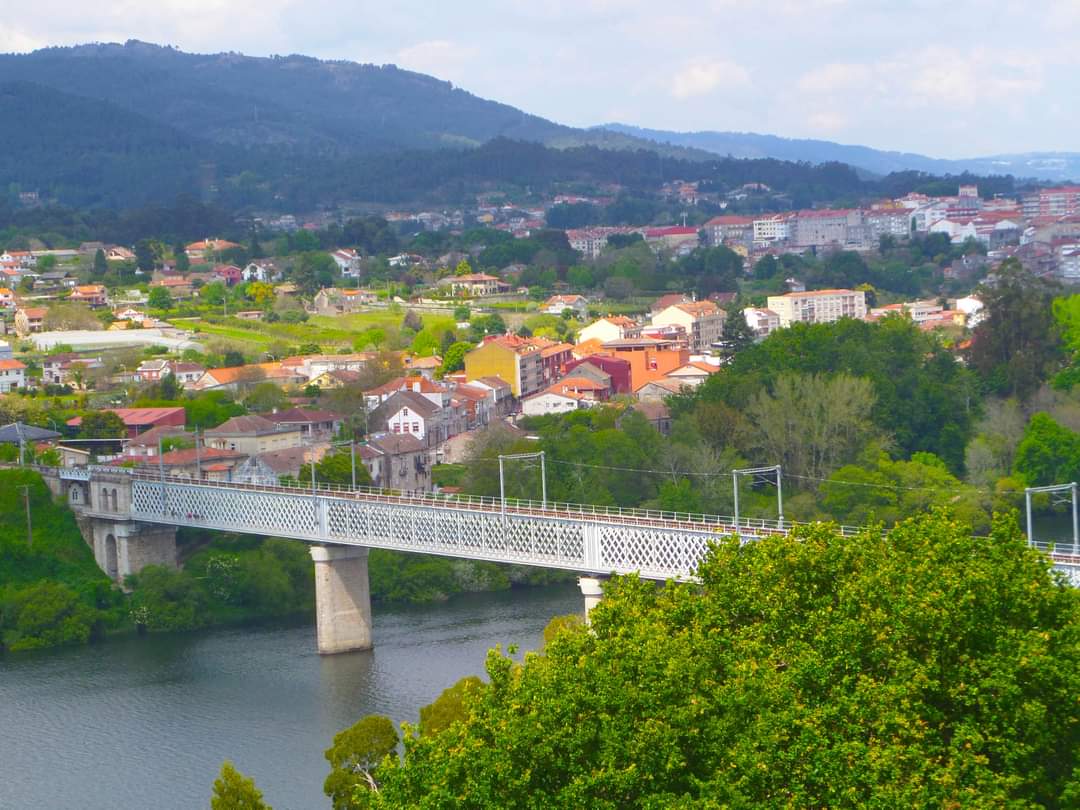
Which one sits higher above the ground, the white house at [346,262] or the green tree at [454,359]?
the white house at [346,262]

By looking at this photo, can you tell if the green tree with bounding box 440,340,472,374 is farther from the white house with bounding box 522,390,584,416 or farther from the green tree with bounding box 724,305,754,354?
the green tree with bounding box 724,305,754,354

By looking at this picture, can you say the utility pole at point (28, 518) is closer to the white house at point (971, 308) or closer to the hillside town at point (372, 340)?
the hillside town at point (372, 340)

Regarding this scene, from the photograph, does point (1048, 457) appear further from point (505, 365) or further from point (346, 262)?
point (346, 262)

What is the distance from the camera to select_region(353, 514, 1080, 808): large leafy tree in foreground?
56.5 feet

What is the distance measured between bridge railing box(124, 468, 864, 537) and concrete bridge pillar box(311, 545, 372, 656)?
1.37m

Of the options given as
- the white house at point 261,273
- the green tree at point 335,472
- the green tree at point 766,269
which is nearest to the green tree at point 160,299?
the white house at point 261,273

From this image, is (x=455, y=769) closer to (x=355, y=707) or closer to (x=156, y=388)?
(x=355, y=707)

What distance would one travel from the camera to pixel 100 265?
99.5 metres

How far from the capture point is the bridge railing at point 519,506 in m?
35.0

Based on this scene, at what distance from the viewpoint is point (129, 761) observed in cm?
3080

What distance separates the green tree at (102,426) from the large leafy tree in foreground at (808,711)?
115 ft

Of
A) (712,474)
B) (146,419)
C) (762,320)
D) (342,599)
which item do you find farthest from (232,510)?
(762,320)

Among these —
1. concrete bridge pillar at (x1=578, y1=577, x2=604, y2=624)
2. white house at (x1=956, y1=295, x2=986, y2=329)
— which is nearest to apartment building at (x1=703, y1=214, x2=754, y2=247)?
white house at (x1=956, y1=295, x2=986, y2=329)

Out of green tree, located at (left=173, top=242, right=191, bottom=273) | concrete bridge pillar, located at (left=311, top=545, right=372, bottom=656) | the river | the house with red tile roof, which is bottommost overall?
the river
